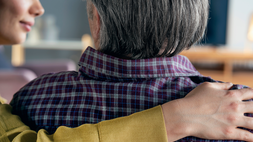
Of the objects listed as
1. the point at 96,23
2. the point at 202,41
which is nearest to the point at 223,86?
the point at 96,23

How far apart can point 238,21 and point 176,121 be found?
3.28 m

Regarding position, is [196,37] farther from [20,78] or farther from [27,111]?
[20,78]

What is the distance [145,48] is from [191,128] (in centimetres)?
22

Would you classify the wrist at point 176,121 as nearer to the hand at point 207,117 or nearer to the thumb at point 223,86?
the hand at point 207,117

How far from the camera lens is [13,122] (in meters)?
0.61

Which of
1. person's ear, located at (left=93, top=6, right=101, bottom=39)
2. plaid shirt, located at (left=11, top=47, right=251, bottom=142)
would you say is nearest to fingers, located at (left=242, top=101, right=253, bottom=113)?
plaid shirt, located at (left=11, top=47, right=251, bottom=142)

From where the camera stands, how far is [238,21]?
3303mm

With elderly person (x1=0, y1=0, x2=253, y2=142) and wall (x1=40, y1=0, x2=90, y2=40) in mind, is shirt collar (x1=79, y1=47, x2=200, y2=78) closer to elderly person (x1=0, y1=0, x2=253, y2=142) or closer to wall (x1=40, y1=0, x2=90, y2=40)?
elderly person (x1=0, y1=0, x2=253, y2=142)

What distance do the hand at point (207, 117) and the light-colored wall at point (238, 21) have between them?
9.85 feet

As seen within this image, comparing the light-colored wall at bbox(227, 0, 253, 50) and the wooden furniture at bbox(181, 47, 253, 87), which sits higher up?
the light-colored wall at bbox(227, 0, 253, 50)

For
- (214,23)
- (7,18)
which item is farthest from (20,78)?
(214,23)

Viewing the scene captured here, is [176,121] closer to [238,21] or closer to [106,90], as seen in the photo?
[106,90]

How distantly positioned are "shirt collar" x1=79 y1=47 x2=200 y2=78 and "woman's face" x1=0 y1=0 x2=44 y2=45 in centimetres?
26

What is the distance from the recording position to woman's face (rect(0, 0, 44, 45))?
0.65m
